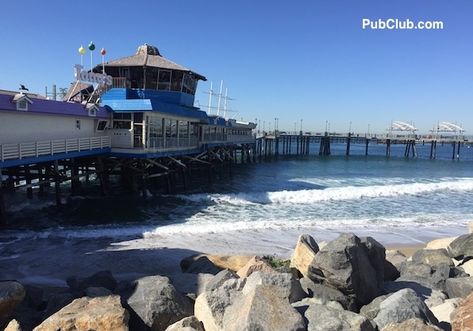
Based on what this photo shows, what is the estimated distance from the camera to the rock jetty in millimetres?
5223

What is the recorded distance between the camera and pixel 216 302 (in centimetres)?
588

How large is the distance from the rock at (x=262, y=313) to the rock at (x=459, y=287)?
4.13 metres

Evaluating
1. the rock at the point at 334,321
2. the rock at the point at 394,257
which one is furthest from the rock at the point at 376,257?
the rock at the point at 394,257

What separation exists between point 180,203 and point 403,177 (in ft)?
95.7

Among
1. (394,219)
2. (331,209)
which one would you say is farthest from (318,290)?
(331,209)

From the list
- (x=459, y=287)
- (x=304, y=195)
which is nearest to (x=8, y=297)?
(x=459, y=287)

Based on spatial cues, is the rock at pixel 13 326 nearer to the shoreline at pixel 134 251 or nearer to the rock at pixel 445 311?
the shoreline at pixel 134 251

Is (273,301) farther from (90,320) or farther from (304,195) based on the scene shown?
(304,195)

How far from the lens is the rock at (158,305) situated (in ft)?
20.1

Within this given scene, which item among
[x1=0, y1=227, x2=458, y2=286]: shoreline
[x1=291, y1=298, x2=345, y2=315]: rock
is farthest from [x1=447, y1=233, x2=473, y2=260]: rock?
[x1=291, y1=298, x2=345, y2=315]: rock

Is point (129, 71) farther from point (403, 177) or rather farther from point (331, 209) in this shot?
point (403, 177)

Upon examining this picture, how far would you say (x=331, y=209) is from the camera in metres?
23.0

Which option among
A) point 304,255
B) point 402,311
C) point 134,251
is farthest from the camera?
point 134,251

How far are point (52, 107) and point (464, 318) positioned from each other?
17435 mm
